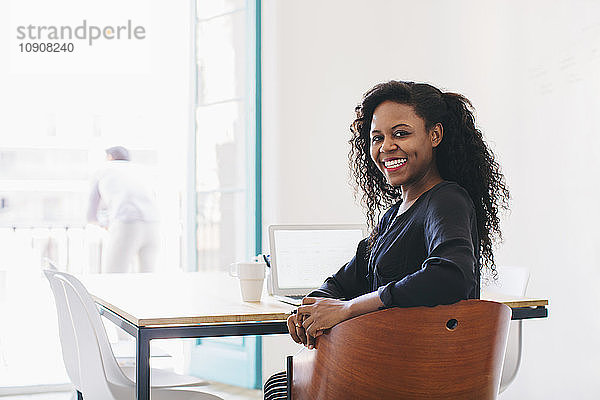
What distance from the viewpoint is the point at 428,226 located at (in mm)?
1438

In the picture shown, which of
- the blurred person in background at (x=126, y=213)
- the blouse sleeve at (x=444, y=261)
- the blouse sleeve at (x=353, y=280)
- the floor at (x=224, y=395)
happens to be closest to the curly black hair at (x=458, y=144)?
the blouse sleeve at (x=444, y=261)

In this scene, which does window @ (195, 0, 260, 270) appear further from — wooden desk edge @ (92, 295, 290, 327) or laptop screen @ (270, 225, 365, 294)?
wooden desk edge @ (92, 295, 290, 327)

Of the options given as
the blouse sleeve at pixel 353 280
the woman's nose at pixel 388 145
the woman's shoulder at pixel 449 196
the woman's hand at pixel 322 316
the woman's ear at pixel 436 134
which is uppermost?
the woman's ear at pixel 436 134

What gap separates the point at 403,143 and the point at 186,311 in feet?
2.14

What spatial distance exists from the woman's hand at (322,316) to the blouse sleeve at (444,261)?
0.32 feet

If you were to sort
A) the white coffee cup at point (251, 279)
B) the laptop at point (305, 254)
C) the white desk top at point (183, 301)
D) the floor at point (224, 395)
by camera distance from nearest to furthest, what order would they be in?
the white desk top at point (183, 301) < the white coffee cup at point (251, 279) < the laptop at point (305, 254) < the floor at point (224, 395)

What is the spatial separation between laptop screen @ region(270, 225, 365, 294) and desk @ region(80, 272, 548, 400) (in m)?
0.13

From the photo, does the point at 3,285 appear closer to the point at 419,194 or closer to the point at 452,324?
the point at 419,194

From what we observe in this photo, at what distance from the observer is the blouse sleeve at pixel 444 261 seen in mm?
1270

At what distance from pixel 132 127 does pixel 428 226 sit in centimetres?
597

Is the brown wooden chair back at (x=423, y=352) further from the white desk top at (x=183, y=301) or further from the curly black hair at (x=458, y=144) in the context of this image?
the white desk top at (x=183, y=301)

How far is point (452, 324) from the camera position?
126 cm

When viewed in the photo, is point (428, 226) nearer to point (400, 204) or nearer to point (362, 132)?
point (400, 204)

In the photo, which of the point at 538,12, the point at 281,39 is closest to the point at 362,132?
the point at 538,12
